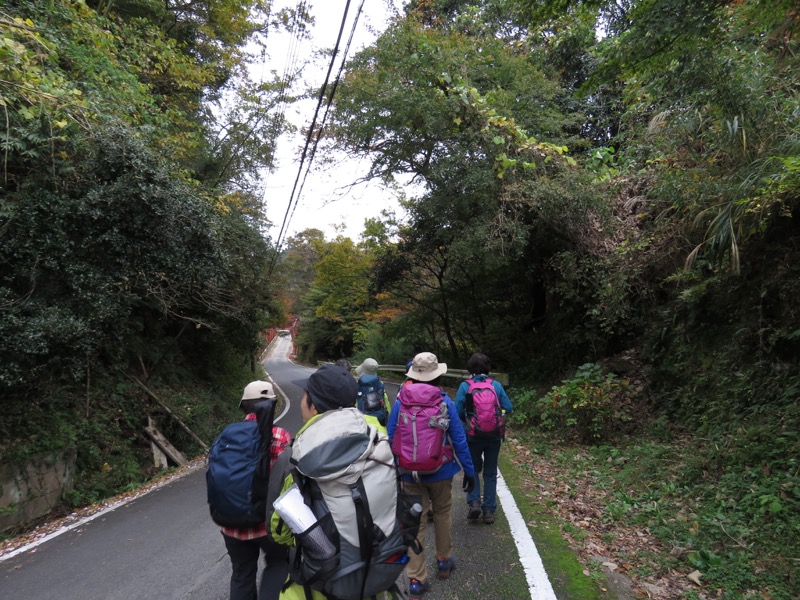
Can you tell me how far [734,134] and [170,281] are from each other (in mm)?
9402

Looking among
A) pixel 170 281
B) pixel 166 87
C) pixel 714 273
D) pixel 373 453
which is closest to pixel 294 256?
pixel 166 87

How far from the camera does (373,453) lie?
205cm

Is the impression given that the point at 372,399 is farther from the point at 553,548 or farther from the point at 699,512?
the point at 699,512

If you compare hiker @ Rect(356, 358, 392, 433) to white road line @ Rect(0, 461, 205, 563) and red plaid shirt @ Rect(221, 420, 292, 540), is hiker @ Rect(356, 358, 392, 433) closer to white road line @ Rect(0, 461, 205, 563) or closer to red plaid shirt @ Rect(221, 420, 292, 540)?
red plaid shirt @ Rect(221, 420, 292, 540)

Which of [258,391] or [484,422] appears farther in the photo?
[484,422]

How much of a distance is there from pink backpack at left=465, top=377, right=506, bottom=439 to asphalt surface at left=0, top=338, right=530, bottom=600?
3.15 feet

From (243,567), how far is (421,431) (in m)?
1.42

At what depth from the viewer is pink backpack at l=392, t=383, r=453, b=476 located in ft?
11.1

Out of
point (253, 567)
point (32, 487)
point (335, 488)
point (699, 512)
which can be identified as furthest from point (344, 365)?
point (32, 487)

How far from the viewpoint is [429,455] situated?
3.39m

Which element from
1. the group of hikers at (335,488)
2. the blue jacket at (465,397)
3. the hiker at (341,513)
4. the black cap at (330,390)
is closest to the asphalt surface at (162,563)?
the group of hikers at (335,488)

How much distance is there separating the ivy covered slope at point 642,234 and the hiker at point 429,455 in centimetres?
181

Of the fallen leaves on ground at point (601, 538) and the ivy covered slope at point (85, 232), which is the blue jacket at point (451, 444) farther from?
the ivy covered slope at point (85, 232)

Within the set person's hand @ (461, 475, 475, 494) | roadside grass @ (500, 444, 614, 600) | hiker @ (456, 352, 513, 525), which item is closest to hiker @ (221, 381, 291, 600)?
person's hand @ (461, 475, 475, 494)
